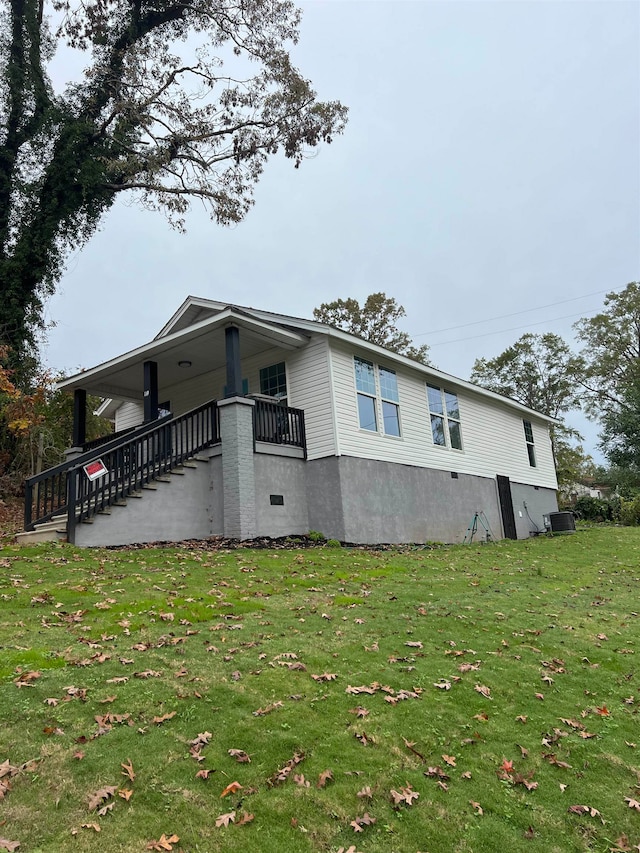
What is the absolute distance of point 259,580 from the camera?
8250 mm

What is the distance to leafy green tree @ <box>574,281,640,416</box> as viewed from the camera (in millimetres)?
39500

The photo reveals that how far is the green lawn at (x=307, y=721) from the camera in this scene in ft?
9.60

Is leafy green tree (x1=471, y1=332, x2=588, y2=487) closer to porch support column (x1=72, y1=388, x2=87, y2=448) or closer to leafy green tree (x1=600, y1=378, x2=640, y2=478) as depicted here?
leafy green tree (x1=600, y1=378, x2=640, y2=478)

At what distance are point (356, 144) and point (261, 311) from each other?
53.8ft

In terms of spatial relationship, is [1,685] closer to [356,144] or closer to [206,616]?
[206,616]

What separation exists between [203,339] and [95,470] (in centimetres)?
418

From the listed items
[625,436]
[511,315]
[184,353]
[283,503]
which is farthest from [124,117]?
[511,315]

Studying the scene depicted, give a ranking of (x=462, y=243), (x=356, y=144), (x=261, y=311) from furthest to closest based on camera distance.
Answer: (x=462, y=243)
(x=356, y=144)
(x=261, y=311)

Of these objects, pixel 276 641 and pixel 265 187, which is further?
pixel 265 187

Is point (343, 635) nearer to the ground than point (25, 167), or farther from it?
nearer to the ground

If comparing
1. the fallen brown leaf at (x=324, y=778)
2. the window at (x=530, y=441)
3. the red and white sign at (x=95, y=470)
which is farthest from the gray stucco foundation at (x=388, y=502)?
the fallen brown leaf at (x=324, y=778)

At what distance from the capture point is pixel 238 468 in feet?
38.3

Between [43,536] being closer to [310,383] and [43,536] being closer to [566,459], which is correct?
[310,383]

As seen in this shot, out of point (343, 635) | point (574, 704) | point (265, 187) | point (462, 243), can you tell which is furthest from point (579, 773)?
point (462, 243)
